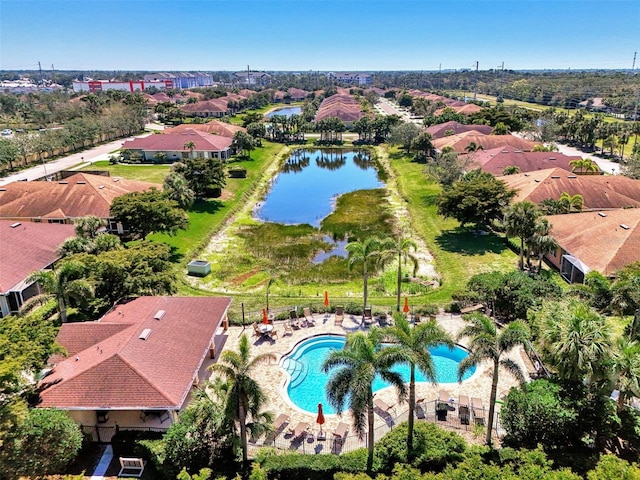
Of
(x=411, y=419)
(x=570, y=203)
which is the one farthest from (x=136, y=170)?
(x=411, y=419)

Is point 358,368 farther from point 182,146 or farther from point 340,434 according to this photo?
point 182,146

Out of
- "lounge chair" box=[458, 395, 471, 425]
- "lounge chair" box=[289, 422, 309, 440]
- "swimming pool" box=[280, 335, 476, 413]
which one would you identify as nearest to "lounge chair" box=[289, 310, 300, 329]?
"swimming pool" box=[280, 335, 476, 413]

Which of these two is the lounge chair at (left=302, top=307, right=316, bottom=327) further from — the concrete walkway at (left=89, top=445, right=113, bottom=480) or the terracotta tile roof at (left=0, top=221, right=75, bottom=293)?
the terracotta tile roof at (left=0, top=221, right=75, bottom=293)

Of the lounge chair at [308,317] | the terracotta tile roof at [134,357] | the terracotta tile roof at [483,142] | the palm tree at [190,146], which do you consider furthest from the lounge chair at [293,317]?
the palm tree at [190,146]

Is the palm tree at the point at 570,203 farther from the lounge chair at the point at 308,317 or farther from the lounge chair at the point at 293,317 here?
the lounge chair at the point at 293,317

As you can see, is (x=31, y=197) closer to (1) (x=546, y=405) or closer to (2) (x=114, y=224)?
(2) (x=114, y=224)
